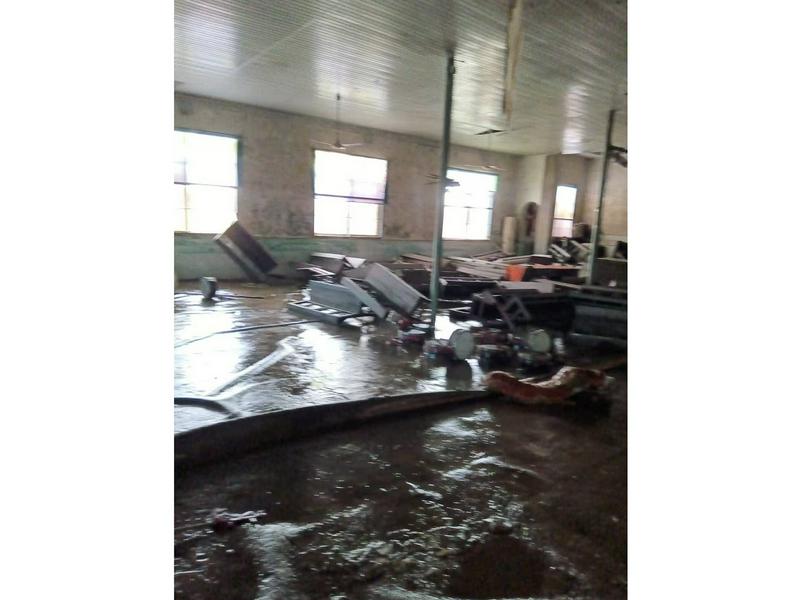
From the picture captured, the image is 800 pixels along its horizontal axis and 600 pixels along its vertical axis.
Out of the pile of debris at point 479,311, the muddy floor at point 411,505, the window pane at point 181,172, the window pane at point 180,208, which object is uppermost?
the window pane at point 181,172

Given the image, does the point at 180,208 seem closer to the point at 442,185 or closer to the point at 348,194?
the point at 348,194

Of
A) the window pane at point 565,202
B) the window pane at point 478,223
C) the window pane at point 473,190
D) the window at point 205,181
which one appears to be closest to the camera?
the window at point 205,181

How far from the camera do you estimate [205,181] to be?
9.58 m

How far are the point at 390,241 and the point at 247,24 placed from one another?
743 cm

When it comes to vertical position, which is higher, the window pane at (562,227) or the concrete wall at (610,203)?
the concrete wall at (610,203)

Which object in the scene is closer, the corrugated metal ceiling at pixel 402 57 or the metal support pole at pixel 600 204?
the corrugated metal ceiling at pixel 402 57

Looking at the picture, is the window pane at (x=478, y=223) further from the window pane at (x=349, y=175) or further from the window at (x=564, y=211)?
the window pane at (x=349, y=175)

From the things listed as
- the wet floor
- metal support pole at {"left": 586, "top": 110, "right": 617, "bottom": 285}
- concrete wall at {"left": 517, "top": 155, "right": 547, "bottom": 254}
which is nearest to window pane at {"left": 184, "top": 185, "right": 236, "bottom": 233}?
the wet floor

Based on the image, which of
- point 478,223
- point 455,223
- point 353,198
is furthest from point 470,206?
point 353,198

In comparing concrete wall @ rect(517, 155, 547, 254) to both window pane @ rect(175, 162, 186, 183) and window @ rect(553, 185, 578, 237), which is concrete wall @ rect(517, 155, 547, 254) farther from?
window pane @ rect(175, 162, 186, 183)

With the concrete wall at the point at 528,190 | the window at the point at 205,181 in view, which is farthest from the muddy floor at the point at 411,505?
the concrete wall at the point at 528,190

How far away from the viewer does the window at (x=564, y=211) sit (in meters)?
15.7

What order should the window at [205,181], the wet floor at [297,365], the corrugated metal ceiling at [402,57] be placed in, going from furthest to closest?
the window at [205,181], the corrugated metal ceiling at [402,57], the wet floor at [297,365]
